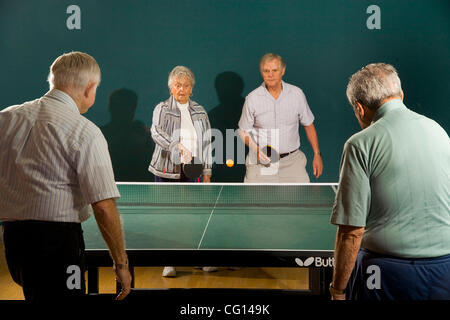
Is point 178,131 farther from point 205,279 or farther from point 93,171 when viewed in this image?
point 93,171

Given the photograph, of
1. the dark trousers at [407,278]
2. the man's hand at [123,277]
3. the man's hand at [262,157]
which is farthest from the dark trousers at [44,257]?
the man's hand at [262,157]

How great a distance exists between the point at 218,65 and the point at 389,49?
1762 millimetres

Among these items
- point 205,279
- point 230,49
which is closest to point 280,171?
point 205,279

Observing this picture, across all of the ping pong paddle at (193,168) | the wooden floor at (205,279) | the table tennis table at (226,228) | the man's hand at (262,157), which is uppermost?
the man's hand at (262,157)

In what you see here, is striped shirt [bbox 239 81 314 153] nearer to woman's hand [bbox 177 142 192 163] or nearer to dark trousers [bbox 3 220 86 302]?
woman's hand [bbox 177 142 192 163]

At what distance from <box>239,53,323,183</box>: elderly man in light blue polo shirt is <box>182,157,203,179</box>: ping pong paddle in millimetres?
464

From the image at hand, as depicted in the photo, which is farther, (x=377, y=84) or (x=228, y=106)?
(x=228, y=106)

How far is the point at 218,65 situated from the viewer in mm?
5324

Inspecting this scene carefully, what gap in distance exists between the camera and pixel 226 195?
364cm

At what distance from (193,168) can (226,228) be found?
152 cm

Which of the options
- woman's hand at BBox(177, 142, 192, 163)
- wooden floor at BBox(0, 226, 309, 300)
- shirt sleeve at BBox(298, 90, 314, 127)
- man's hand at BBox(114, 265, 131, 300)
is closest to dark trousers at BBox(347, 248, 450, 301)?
man's hand at BBox(114, 265, 131, 300)

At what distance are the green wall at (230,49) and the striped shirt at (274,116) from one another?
30.9 inches

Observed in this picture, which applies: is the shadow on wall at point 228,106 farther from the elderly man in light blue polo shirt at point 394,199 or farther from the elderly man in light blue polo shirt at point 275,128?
the elderly man in light blue polo shirt at point 394,199

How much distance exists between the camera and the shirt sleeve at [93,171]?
1791mm
